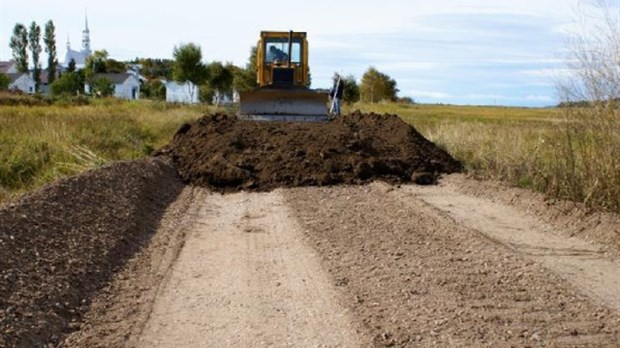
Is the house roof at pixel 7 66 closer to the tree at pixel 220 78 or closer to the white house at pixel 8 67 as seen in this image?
the white house at pixel 8 67

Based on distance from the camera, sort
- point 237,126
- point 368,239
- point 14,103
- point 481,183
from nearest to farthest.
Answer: point 368,239 → point 481,183 → point 237,126 → point 14,103

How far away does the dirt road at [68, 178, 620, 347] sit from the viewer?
583 centimetres

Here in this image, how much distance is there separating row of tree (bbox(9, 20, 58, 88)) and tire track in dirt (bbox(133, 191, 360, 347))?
105005mm

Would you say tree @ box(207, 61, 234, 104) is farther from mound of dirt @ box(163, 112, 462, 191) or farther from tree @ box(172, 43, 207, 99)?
mound of dirt @ box(163, 112, 462, 191)

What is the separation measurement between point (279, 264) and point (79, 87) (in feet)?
290

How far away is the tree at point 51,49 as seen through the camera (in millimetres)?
109125

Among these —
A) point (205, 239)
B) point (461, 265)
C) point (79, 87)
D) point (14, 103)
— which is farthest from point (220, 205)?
point (79, 87)

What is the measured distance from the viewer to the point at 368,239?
30.7ft

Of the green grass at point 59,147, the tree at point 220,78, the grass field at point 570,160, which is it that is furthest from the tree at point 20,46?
the grass field at point 570,160

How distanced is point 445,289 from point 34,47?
111 m

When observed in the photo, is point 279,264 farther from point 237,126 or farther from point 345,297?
point 237,126

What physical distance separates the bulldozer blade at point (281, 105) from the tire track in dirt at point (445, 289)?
36.5ft

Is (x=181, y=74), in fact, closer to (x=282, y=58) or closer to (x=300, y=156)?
(x=282, y=58)

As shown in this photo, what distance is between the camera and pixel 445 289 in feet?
23.0
